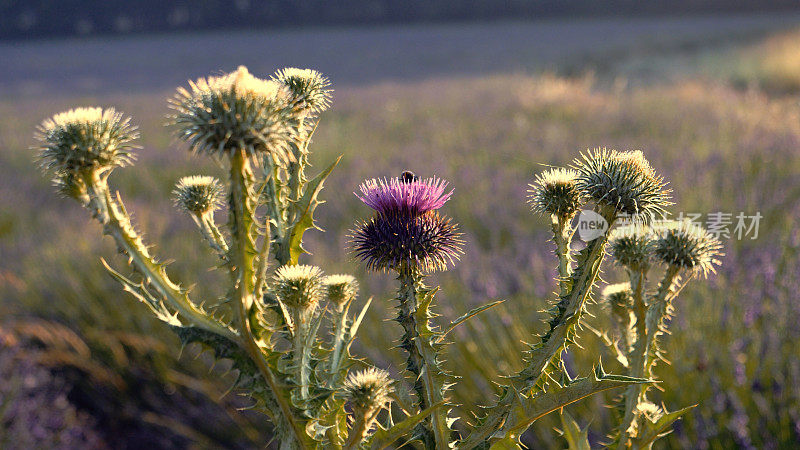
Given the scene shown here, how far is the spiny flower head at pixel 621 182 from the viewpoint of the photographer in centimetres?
95

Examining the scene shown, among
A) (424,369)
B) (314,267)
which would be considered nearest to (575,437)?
(424,369)

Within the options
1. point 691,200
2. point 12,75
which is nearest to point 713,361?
point 691,200

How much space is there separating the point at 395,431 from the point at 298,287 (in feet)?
0.91

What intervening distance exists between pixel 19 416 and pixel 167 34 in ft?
109

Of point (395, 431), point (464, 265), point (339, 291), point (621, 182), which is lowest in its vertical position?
point (395, 431)

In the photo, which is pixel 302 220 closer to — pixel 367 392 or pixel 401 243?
pixel 401 243

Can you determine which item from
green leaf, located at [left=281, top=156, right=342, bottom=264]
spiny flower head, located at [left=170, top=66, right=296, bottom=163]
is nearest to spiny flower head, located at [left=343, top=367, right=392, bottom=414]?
green leaf, located at [left=281, top=156, right=342, bottom=264]

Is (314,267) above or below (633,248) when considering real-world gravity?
below

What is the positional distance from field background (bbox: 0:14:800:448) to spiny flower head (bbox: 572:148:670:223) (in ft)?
1.44

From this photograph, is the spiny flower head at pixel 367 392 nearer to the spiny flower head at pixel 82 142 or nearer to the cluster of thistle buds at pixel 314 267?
the cluster of thistle buds at pixel 314 267

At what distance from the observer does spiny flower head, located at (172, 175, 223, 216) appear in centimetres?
108

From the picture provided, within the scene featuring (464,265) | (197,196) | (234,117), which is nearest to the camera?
(234,117)

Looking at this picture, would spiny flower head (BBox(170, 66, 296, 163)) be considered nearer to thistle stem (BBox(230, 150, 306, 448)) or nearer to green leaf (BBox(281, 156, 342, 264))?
thistle stem (BBox(230, 150, 306, 448))

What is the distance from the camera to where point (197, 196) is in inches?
42.9
